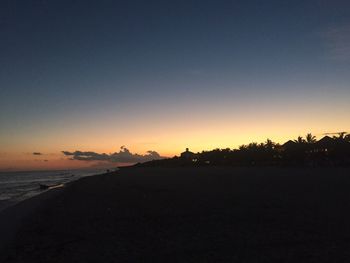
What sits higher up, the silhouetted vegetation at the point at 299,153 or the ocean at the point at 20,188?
the silhouetted vegetation at the point at 299,153

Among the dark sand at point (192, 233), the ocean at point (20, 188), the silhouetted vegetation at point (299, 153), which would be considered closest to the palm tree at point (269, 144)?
the silhouetted vegetation at point (299, 153)

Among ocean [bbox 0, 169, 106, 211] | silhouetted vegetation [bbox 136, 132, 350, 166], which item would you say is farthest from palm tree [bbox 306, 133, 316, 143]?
ocean [bbox 0, 169, 106, 211]

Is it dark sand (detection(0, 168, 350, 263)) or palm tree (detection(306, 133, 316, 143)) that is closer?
dark sand (detection(0, 168, 350, 263))

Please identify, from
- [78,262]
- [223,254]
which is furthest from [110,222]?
[223,254]

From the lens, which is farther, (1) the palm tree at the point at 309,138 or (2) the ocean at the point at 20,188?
(1) the palm tree at the point at 309,138

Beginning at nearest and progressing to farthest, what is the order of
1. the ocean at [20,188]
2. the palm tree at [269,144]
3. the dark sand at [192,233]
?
the dark sand at [192,233]
the ocean at [20,188]
the palm tree at [269,144]

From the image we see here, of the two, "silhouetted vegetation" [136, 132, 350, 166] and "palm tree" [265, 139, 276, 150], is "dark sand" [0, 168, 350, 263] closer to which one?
"silhouetted vegetation" [136, 132, 350, 166]

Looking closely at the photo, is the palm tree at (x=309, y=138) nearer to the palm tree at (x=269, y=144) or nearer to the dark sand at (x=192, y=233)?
the palm tree at (x=269, y=144)

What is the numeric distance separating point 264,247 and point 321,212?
240 inches

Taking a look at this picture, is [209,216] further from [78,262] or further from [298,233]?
[78,262]

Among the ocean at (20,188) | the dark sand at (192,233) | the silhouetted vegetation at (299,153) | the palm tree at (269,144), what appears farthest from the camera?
the palm tree at (269,144)

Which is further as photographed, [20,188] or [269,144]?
[269,144]

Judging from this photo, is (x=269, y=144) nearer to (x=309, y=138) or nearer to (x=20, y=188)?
(x=309, y=138)

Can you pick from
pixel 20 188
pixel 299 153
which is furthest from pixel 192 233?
pixel 299 153
